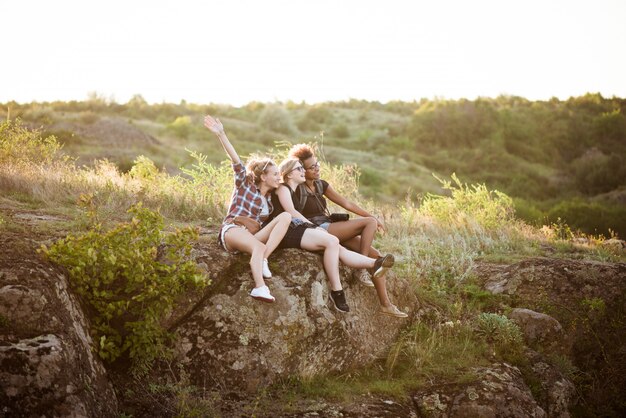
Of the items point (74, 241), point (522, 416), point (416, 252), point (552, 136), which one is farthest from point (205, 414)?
point (552, 136)

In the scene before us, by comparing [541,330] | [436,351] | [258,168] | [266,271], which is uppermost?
[258,168]

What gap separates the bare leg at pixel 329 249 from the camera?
5.45m

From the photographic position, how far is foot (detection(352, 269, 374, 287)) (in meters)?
5.77

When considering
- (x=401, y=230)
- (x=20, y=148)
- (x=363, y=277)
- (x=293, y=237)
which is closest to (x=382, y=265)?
(x=363, y=277)

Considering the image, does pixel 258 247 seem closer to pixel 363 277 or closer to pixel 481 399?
pixel 363 277

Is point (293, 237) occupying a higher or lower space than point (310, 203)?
lower

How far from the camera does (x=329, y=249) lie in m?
5.46

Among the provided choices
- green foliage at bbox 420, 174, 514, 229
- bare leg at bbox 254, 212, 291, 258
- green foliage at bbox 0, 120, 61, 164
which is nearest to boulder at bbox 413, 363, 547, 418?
bare leg at bbox 254, 212, 291, 258

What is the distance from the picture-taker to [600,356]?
689 cm

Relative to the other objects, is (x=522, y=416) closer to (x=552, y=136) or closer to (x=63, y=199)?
(x=63, y=199)

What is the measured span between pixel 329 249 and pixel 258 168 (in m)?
1.18

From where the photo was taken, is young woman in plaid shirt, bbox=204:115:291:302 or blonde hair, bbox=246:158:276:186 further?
blonde hair, bbox=246:158:276:186

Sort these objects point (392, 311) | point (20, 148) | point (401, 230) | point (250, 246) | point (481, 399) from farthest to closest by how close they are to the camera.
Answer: point (20, 148)
point (401, 230)
point (392, 311)
point (250, 246)
point (481, 399)

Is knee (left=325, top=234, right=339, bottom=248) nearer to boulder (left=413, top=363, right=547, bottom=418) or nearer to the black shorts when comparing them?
the black shorts
